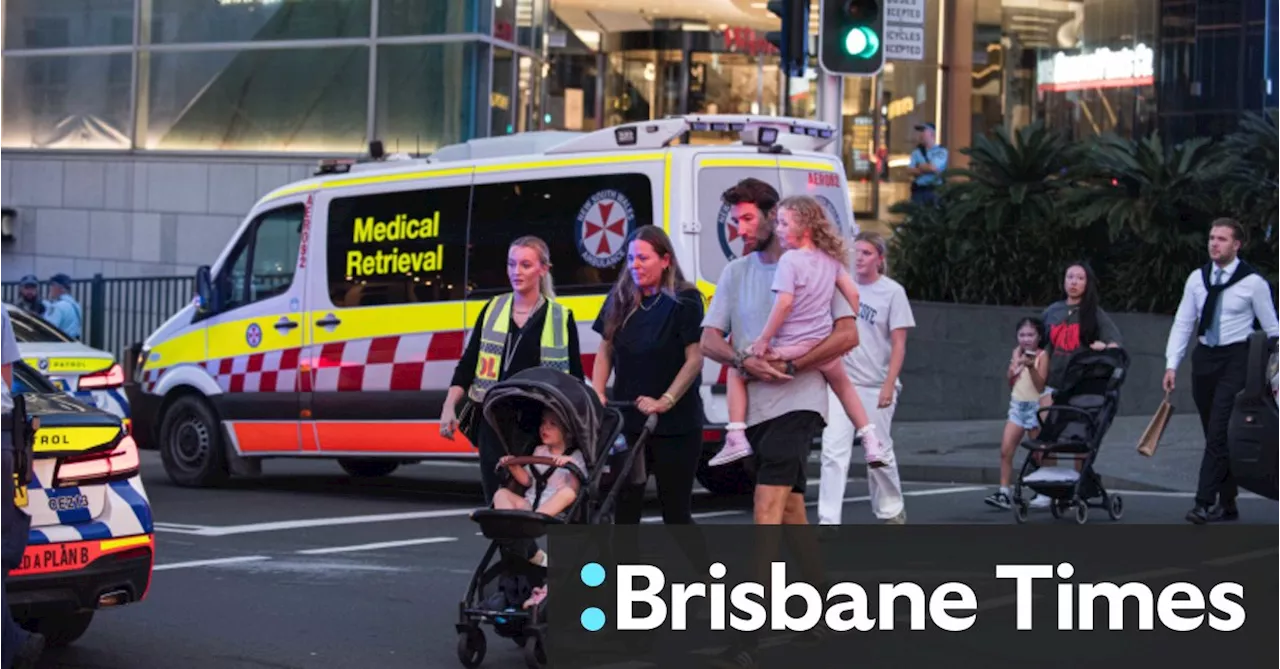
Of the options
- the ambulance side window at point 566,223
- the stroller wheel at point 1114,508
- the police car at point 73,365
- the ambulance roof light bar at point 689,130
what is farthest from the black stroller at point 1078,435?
the police car at point 73,365


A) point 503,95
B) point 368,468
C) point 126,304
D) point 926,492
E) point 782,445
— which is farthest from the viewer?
A: point 126,304

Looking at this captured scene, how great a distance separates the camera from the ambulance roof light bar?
12336mm

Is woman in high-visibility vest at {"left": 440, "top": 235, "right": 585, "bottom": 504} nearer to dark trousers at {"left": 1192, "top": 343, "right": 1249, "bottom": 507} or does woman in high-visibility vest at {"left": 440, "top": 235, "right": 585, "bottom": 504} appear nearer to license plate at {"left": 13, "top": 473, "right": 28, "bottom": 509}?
license plate at {"left": 13, "top": 473, "right": 28, "bottom": 509}

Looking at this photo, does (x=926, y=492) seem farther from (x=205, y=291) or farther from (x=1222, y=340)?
(x=205, y=291)

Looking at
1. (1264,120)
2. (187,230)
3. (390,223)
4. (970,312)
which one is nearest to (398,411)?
(390,223)

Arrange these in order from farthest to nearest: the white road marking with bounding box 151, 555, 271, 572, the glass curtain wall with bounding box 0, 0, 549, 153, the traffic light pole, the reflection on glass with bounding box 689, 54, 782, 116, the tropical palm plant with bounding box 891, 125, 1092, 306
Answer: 1. the reflection on glass with bounding box 689, 54, 782, 116
2. the glass curtain wall with bounding box 0, 0, 549, 153
3. the tropical palm plant with bounding box 891, 125, 1092, 306
4. the traffic light pole
5. the white road marking with bounding box 151, 555, 271, 572

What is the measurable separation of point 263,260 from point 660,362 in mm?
7181

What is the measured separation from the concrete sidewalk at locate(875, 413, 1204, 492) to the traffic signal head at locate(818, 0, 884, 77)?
3.23 meters

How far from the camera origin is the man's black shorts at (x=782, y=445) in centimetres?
726

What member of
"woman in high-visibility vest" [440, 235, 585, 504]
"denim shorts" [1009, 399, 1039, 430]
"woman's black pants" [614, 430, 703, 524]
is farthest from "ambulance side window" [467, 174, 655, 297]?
"woman's black pants" [614, 430, 703, 524]

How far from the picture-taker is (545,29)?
79.3 feet

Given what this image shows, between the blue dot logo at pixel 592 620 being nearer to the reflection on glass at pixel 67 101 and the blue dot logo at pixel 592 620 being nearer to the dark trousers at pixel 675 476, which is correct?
the dark trousers at pixel 675 476

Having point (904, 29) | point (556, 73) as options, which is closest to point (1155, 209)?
point (904, 29)

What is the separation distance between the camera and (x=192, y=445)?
47.2 feet
